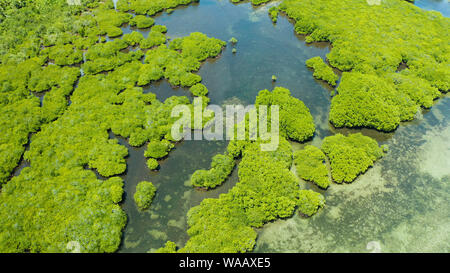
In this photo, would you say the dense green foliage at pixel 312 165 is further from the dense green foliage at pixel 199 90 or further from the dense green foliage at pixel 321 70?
the dense green foliage at pixel 199 90

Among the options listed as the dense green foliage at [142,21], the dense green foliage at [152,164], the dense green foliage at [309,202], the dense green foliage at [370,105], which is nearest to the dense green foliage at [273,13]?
the dense green foliage at [142,21]

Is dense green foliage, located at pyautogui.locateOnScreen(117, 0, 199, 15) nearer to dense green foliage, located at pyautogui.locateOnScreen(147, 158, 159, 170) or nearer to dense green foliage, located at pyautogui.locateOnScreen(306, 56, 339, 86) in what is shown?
dense green foliage, located at pyautogui.locateOnScreen(306, 56, 339, 86)

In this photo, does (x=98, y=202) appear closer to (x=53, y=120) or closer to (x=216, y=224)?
(x=216, y=224)

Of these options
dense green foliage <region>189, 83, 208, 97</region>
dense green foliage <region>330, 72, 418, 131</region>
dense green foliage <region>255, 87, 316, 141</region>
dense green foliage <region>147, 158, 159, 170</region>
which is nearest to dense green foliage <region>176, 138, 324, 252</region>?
dense green foliage <region>255, 87, 316, 141</region>

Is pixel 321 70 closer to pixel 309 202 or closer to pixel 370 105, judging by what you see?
pixel 370 105

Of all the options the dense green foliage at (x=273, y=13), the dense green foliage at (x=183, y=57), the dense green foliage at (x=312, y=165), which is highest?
the dense green foliage at (x=273, y=13)

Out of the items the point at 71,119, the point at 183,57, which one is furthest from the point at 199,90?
the point at 71,119

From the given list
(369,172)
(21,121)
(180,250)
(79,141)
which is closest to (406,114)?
(369,172)

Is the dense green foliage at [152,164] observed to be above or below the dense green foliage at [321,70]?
below
